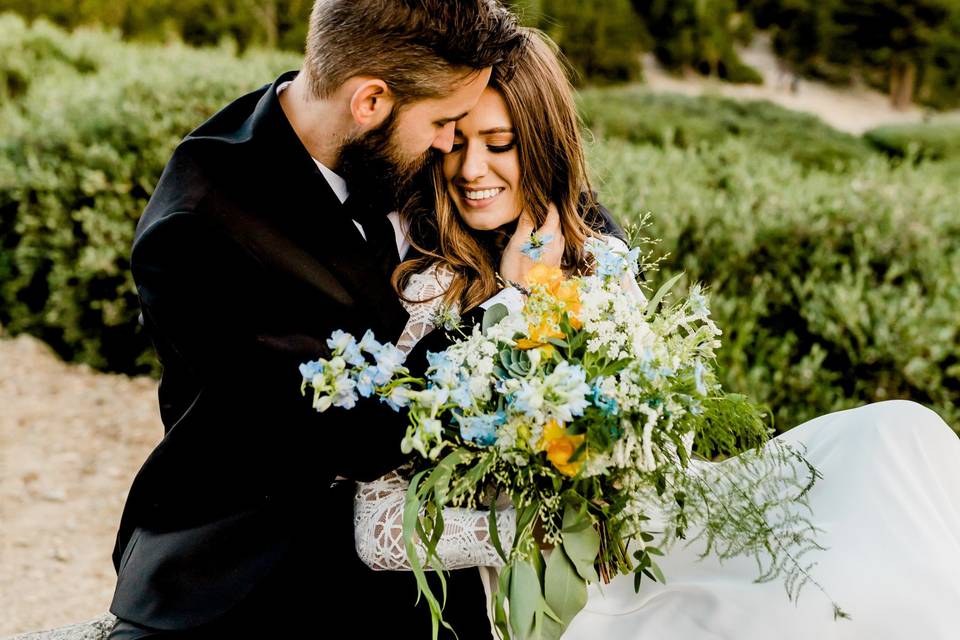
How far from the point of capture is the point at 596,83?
19547mm

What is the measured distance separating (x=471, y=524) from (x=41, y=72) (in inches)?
296

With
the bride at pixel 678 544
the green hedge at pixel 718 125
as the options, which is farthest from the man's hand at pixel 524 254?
the green hedge at pixel 718 125

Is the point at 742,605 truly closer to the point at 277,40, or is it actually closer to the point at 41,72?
the point at 41,72

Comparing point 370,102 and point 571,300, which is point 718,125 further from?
point 571,300

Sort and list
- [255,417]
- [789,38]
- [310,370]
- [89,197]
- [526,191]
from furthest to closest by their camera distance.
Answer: [789,38] → [89,197] → [526,191] → [255,417] → [310,370]

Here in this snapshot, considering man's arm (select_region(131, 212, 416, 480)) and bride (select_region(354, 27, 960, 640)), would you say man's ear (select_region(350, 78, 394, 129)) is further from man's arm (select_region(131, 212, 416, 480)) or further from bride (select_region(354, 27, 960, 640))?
man's arm (select_region(131, 212, 416, 480))

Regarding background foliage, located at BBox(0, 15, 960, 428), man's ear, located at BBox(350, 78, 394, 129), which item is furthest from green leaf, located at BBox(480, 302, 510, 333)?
background foliage, located at BBox(0, 15, 960, 428)

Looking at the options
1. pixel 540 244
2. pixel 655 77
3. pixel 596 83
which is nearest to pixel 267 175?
pixel 540 244

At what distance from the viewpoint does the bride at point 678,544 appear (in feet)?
6.62

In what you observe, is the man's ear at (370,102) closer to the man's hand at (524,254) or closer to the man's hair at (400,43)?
the man's hair at (400,43)

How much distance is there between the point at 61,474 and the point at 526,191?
119 inches

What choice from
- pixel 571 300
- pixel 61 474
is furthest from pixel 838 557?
pixel 61 474

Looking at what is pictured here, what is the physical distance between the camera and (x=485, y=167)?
9.27 feet

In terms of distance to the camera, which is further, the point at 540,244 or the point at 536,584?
the point at 540,244
